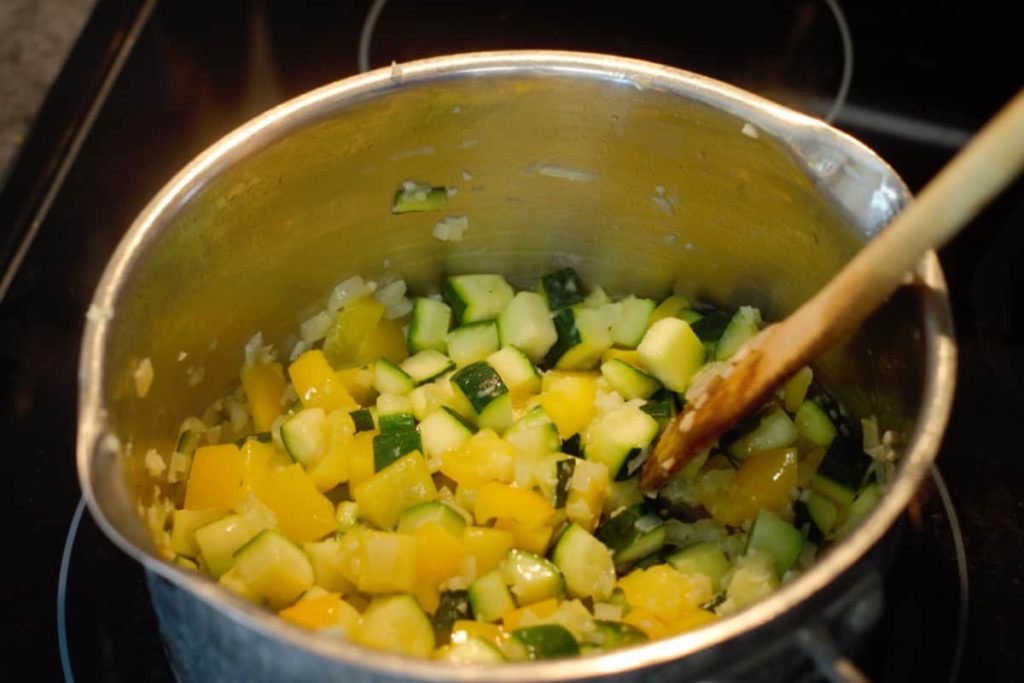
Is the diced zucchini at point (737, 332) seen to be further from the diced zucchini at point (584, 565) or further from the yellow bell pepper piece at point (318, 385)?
the yellow bell pepper piece at point (318, 385)

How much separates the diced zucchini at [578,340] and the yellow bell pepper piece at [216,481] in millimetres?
396

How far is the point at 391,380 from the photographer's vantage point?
4.05 feet

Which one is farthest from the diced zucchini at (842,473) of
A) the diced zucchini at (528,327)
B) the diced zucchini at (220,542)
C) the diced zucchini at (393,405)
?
the diced zucchini at (220,542)

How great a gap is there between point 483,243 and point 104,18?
667 millimetres

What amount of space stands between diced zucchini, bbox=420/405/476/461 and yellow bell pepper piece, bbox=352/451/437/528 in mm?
43

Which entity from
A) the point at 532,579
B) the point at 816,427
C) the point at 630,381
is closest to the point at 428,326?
the point at 630,381

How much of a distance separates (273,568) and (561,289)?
1.70 feet

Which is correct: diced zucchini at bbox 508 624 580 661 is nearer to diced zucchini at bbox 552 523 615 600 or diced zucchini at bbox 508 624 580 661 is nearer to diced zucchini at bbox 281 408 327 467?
diced zucchini at bbox 552 523 615 600

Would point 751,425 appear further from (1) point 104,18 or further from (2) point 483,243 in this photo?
(1) point 104,18

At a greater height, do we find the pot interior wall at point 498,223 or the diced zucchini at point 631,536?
the pot interior wall at point 498,223

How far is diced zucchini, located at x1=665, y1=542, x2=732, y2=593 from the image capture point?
3.45 feet

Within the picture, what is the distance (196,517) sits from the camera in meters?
1.08

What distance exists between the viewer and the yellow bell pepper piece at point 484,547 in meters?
1.07

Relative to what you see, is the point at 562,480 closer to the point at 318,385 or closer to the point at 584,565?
the point at 584,565
